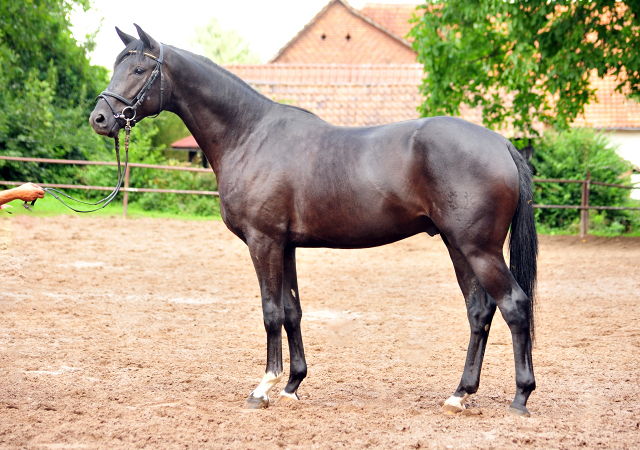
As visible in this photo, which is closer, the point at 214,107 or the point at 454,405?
the point at 454,405

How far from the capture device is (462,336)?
5.66 metres

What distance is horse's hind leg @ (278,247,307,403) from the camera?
3875 mm

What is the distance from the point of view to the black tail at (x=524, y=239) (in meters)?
3.54

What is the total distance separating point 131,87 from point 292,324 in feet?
5.88

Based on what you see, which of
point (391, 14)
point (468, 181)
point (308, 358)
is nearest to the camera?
point (468, 181)

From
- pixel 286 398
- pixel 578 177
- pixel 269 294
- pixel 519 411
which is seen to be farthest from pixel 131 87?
pixel 578 177

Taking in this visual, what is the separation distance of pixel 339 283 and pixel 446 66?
6476 millimetres

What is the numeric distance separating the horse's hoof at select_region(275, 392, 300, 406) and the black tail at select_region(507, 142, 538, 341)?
59.6 inches

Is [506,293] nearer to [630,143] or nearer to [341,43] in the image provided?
[630,143]

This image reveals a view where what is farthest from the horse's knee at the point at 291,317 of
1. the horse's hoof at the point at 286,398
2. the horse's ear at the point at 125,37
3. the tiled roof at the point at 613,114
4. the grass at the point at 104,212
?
the tiled roof at the point at 613,114

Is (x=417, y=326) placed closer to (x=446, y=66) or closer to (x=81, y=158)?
(x=446, y=66)

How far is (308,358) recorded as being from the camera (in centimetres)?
490

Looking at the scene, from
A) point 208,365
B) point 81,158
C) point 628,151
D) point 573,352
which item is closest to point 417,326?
point 573,352

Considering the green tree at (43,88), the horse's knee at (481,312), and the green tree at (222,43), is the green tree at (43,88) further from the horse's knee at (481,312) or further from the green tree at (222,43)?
the green tree at (222,43)
